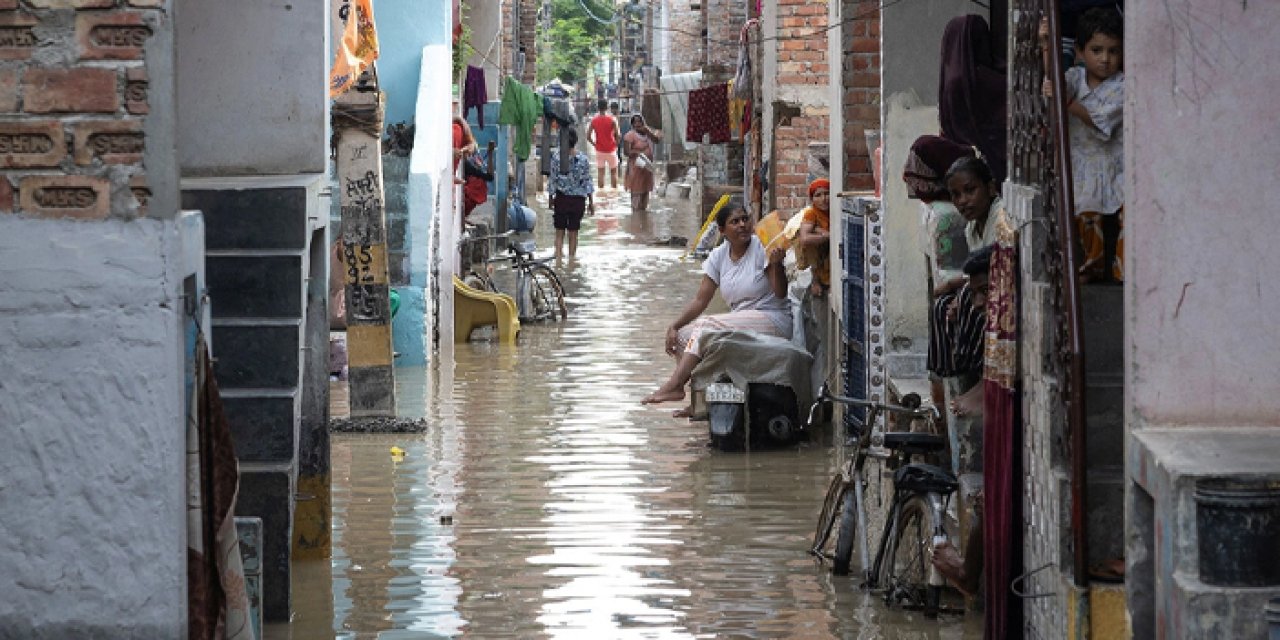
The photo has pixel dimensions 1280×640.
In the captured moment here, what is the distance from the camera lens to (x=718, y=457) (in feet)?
41.5

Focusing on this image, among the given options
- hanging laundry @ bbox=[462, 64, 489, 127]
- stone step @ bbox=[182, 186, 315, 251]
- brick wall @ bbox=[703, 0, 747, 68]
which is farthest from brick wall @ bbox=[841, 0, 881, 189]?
brick wall @ bbox=[703, 0, 747, 68]

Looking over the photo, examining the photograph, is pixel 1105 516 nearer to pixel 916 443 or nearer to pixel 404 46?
pixel 916 443

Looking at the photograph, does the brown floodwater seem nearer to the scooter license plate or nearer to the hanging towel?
the scooter license plate

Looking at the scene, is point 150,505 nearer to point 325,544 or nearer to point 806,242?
point 325,544

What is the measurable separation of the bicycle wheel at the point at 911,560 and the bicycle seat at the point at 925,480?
3.4 inches

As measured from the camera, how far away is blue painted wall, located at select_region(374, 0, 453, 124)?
19359mm

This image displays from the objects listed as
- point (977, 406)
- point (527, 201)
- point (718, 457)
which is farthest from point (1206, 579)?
point (527, 201)

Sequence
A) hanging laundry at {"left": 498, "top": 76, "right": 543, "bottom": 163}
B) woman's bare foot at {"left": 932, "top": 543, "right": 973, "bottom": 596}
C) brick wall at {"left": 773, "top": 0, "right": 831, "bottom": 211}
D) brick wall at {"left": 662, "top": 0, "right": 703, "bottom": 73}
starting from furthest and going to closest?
brick wall at {"left": 662, "top": 0, "right": 703, "bottom": 73}, hanging laundry at {"left": 498, "top": 76, "right": 543, "bottom": 163}, brick wall at {"left": 773, "top": 0, "right": 831, "bottom": 211}, woman's bare foot at {"left": 932, "top": 543, "right": 973, "bottom": 596}

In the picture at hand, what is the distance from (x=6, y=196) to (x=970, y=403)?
4.23 m

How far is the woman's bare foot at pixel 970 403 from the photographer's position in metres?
8.43

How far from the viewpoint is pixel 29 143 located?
5828 mm

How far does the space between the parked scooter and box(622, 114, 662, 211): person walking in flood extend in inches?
902

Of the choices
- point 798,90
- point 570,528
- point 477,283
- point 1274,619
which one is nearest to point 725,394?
point 570,528

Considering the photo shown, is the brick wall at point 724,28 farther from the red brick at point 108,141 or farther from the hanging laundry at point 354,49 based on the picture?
the red brick at point 108,141
